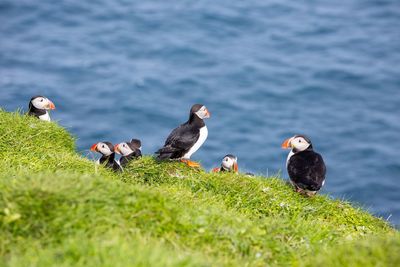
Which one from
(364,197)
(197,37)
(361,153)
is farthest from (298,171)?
(197,37)


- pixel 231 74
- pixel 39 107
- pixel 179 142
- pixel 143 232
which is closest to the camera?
pixel 143 232

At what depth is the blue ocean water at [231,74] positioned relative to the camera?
23.8 metres

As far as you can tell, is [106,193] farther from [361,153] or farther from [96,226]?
[361,153]

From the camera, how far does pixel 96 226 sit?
6.45 meters

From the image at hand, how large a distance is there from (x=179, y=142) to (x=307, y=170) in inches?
65.9

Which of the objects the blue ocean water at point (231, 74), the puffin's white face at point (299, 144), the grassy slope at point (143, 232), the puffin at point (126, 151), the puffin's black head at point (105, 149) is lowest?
the grassy slope at point (143, 232)

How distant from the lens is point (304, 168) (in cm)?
1002

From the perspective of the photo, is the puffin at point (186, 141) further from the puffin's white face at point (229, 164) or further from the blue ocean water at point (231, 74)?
the blue ocean water at point (231, 74)

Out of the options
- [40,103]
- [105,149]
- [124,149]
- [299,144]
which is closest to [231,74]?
[40,103]

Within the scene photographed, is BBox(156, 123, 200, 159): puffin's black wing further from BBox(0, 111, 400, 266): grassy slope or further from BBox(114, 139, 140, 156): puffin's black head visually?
BBox(0, 111, 400, 266): grassy slope

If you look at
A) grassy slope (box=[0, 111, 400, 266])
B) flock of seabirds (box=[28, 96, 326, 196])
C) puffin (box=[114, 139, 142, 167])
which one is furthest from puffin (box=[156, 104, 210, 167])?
grassy slope (box=[0, 111, 400, 266])

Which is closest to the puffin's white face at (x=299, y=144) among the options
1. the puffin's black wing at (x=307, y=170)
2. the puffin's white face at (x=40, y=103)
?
the puffin's black wing at (x=307, y=170)

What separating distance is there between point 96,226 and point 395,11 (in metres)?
26.2

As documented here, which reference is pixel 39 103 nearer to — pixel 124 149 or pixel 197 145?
pixel 124 149
